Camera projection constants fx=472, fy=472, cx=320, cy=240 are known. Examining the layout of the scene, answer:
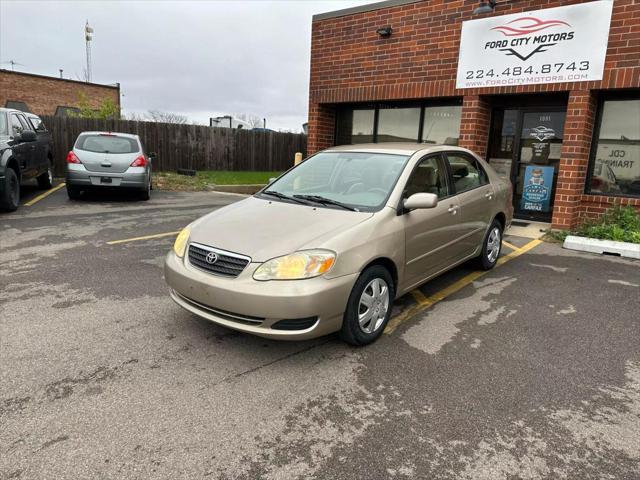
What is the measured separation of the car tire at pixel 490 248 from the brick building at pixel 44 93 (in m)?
25.5

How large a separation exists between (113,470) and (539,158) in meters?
9.33

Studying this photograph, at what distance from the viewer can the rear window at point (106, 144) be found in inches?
418

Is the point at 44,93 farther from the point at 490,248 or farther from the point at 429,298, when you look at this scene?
the point at 429,298

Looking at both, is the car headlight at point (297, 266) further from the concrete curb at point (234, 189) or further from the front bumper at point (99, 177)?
the concrete curb at point (234, 189)

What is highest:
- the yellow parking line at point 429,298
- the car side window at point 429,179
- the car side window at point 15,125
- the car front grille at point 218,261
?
the car side window at point 15,125

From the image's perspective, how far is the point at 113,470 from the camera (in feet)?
7.66

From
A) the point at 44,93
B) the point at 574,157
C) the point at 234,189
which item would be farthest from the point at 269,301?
the point at 44,93

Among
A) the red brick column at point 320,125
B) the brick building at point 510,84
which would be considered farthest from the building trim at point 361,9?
the red brick column at point 320,125

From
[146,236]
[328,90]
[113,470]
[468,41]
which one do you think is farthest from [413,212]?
[328,90]

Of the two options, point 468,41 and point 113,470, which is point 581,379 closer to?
point 113,470

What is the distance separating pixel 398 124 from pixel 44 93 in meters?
23.4

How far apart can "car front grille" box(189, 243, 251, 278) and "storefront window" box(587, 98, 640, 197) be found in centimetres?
780

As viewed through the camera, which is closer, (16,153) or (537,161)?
(16,153)

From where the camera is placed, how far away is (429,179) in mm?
4664
